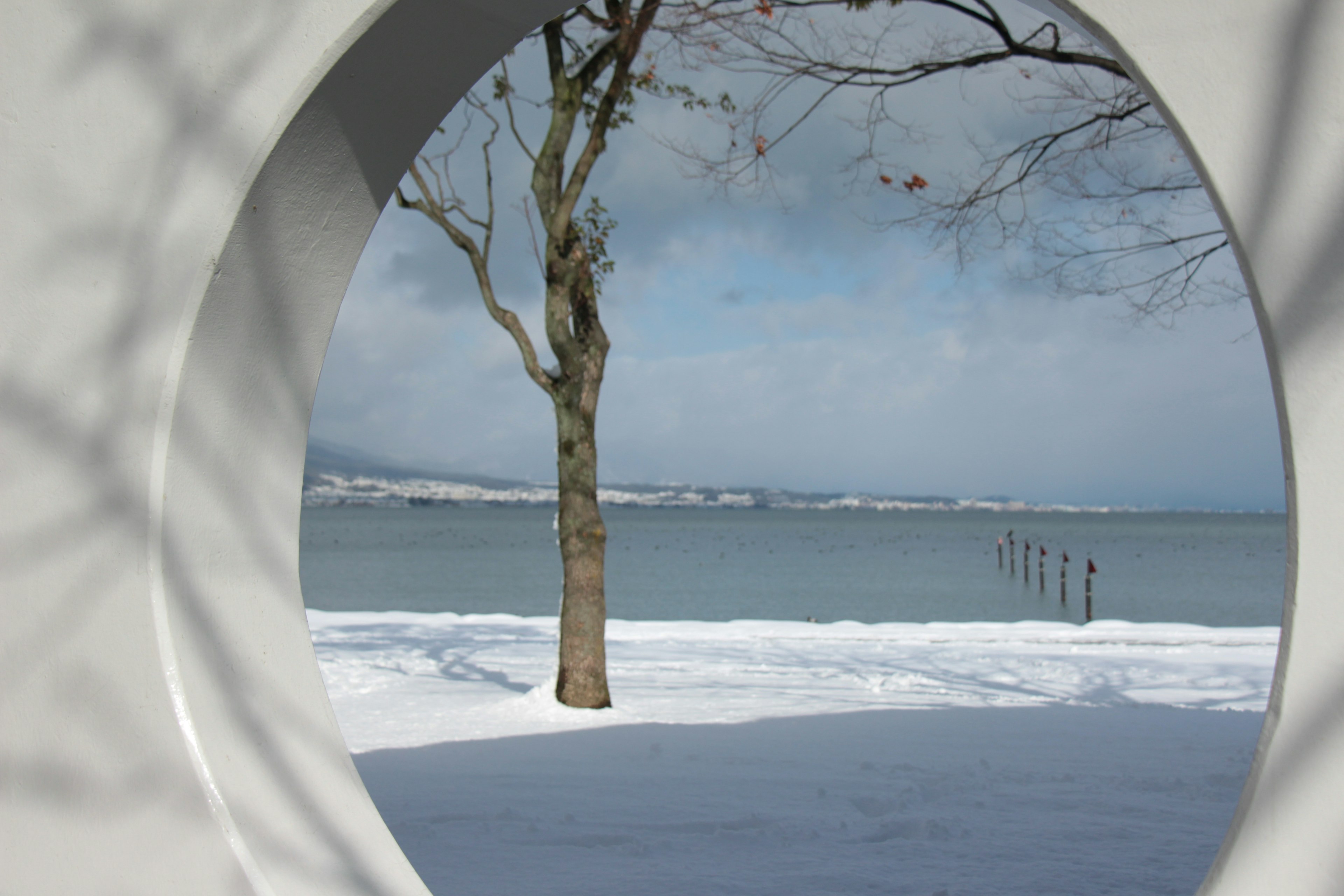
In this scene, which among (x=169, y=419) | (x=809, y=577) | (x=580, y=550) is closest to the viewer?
(x=169, y=419)

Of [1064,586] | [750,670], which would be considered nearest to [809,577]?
[1064,586]

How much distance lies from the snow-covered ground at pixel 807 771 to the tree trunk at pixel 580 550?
0.32m

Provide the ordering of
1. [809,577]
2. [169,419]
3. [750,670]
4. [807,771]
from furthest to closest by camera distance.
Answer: [809,577] → [750,670] → [807,771] → [169,419]

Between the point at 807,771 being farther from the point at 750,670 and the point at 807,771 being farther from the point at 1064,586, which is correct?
the point at 1064,586

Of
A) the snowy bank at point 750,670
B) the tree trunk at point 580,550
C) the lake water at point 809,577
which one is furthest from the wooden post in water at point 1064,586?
the tree trunk at point 580,550

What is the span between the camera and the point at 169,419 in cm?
226

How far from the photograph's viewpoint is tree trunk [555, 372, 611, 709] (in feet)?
25.0

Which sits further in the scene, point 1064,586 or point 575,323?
point 1064,586

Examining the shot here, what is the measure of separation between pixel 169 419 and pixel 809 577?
46.2 m

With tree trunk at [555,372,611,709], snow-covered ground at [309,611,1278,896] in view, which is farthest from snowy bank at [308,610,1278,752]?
tree trunk at [555,372,611,709]

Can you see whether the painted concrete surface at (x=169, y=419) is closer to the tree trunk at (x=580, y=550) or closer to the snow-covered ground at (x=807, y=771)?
the snow-covered ground at (x=807, y=771)

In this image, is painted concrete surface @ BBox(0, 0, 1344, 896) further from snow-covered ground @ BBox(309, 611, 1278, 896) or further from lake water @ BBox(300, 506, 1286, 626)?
lake water @ BBox(300, 506, 1286, 626)

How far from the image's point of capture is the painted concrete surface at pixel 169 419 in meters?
2.24

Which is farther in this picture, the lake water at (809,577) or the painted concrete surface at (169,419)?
the lake water at (809,577)
